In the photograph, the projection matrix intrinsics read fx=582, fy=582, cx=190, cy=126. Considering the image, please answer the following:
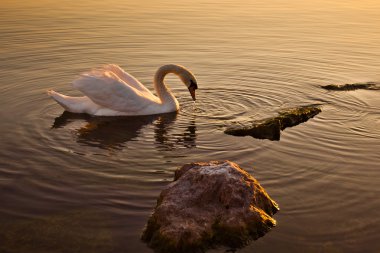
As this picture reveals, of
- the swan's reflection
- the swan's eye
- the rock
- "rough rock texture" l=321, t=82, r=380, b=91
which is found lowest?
the swan's reflection

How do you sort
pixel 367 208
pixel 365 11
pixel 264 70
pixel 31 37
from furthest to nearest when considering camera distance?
pixel 365 11 < pixel 31 37 < pixel 264 70 < pixel 367 208

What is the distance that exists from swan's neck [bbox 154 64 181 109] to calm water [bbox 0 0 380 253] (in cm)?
38

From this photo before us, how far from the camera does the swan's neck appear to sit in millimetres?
13294

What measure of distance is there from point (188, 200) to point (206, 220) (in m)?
0.39

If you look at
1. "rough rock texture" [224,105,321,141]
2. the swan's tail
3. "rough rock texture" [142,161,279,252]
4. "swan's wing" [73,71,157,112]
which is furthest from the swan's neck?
"rough rock texture" [142,161,279,252]

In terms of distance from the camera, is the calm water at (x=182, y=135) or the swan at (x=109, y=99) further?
the swan at (x=109, y=99)

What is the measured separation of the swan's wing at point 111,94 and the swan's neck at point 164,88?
544mm

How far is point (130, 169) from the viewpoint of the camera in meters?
9.68

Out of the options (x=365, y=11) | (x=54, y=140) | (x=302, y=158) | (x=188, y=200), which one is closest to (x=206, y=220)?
(x=188, y=200)

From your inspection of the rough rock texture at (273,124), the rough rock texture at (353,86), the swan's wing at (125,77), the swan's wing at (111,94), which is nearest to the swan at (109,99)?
the swan's wing at (111,94)

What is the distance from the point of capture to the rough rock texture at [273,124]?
37.4 feet

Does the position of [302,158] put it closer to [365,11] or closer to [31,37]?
[31,37]

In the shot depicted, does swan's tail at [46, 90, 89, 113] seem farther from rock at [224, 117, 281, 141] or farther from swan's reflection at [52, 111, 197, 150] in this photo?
rock at [224, 117, 281, 141]

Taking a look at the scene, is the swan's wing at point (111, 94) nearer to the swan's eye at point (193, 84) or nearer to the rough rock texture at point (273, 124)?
the swan's eye at point (193, 84)
